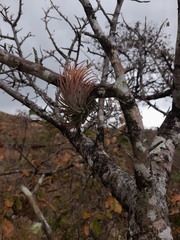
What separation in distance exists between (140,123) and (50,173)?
115cm

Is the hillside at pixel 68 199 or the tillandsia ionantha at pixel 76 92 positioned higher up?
the tillandsia ionantha at pixel 76 92

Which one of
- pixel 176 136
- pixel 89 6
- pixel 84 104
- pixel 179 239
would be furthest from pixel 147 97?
pixel 179 239

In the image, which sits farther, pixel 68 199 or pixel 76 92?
pixel 68 199

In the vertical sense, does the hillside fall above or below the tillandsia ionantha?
below

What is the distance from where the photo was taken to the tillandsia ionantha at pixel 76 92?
4.42 ft

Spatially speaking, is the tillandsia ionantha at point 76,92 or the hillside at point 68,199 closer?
the tillandsia ionantha at point 76,92

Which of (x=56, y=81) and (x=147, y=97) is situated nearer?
(x=56, y=81)

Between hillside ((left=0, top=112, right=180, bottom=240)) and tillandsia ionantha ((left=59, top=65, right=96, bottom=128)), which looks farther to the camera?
hillside ((left=0, top=112, right=180, bottom=240))

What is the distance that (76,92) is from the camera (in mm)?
1360

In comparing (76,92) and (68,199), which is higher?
(76,92)

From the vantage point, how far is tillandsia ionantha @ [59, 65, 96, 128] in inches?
53.1

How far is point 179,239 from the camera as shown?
3.58 metres

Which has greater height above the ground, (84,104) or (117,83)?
(117,83)

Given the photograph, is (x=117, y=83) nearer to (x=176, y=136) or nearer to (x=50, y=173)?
(x=176, y=136)
